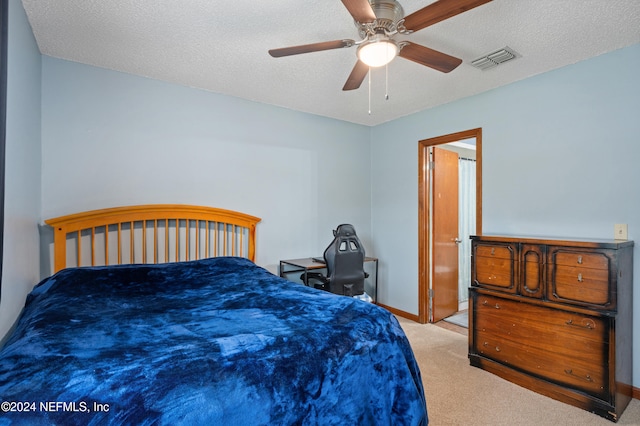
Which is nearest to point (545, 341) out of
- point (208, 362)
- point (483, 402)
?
point (483, 402)

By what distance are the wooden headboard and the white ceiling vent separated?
2.40 metres

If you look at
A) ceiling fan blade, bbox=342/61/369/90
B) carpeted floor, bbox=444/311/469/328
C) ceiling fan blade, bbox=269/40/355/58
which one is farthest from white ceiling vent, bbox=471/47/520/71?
carpeted floor, bbox=444/311/469/328

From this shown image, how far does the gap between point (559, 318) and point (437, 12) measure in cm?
217

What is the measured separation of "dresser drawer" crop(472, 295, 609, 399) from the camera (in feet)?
7.02

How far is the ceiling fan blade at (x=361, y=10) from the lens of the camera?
149cm

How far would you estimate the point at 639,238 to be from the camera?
2.30m

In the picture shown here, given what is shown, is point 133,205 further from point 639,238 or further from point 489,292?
point 639,238

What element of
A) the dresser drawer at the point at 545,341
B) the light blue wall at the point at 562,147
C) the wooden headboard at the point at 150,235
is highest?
the light blue wall at the point at 562,147

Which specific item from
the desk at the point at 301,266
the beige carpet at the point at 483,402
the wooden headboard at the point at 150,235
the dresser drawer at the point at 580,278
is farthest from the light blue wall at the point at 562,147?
the wooden headboard at the point at 150,235

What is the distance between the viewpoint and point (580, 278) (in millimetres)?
2221

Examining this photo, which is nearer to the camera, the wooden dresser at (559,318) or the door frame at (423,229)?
the wooden dresser at (559,318)

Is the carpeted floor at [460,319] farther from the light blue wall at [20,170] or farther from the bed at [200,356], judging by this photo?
the light blue wall at [20,170]

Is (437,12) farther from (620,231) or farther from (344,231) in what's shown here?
(620,231)

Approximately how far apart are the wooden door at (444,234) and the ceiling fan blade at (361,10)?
2.55 m
